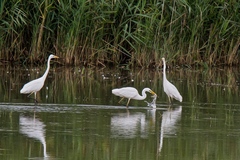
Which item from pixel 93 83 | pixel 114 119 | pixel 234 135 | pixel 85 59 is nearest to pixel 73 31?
pixel 85 59

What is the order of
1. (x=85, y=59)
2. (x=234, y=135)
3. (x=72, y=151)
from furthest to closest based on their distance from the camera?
(x=85, y=59), (x=234, y=135), (x=72, y=151)

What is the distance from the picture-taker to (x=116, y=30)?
1856 centimetres

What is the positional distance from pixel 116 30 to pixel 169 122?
828 cm

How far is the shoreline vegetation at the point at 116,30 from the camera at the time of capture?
17.6m

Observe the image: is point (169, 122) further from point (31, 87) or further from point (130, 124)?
point (31, 87)

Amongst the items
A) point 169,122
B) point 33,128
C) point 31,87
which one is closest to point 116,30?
point 31,87

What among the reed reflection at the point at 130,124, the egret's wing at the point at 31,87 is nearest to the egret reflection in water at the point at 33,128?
the reed reflection at the point at 130,124

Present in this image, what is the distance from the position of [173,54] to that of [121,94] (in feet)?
21.6

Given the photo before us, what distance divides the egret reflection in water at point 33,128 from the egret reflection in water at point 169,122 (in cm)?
140

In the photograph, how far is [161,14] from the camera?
1770 centimetres

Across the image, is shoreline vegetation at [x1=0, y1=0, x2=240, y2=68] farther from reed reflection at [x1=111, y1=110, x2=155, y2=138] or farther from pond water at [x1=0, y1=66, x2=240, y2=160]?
reed reflection at [x1=111, y1=110, x2=155, y2=138]

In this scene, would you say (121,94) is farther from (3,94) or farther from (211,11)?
(211,11)

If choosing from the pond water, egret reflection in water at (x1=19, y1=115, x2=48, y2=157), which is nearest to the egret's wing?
the pond water

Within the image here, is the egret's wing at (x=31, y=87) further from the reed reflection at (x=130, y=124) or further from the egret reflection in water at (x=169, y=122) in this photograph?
the egret reflection in water at (x=169, y=122)
